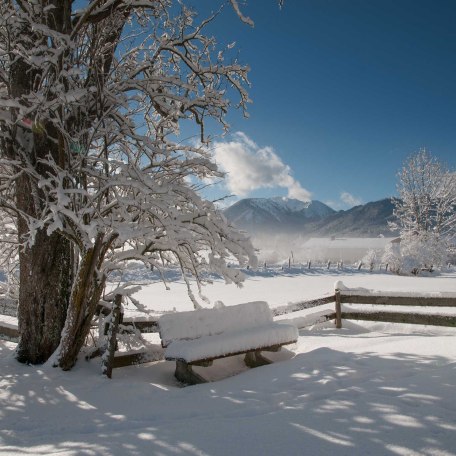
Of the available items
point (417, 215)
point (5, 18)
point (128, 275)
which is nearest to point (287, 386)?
point (5, 18)

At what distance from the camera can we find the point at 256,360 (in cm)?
608

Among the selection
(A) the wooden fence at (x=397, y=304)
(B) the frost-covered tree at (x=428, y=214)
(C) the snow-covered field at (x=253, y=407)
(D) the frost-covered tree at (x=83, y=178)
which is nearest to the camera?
(C) the snow-covered field at (x=253, y=407)

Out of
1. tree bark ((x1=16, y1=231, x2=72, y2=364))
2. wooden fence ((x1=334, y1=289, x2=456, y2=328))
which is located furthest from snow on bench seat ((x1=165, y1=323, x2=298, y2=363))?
wooden fence ((x1=334, y1=289, x2=456, y2=328))

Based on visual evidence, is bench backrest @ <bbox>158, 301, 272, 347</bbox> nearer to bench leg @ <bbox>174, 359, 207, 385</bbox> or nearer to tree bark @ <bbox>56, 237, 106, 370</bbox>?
bench leg @ <bbox>174, 359, 207, 385</bbox>

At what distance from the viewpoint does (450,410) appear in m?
3.40

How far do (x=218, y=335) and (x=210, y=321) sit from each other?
0.25 metres

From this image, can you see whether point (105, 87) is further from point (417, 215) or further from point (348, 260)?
point (348, 260)

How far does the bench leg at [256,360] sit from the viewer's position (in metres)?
6.04

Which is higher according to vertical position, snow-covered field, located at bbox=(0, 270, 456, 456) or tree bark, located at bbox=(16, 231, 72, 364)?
tree bark, located at bbox=(16, 231, 72, 364)

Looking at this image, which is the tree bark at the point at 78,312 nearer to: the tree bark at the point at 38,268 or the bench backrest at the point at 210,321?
the tree bark at the point at 38,268

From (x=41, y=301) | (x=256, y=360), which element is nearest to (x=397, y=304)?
(x=256, y=360)

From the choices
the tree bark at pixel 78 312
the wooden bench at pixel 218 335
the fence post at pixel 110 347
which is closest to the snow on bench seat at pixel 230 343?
the wooden bench at pixel 218 335

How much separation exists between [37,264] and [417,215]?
42.2 metres

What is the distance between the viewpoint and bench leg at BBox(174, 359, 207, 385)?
5169 millimetres
